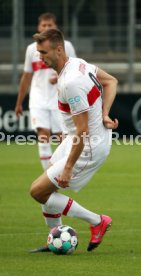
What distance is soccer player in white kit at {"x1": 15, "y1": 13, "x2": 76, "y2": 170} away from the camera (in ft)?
45.6

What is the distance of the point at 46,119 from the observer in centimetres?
1416

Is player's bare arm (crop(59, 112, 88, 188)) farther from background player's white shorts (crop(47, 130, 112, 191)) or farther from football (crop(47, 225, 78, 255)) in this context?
football (crop(47, 225, 78, 255))

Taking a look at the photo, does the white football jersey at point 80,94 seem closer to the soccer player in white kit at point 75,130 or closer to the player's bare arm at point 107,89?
the soccer player in white kit at point 75,130

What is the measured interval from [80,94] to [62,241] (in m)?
1.38

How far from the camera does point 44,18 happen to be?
518 inches

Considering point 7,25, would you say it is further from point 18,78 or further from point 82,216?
point 82,216

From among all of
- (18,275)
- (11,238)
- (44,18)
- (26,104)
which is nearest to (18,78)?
(26,104)

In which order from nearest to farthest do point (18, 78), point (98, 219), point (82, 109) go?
point (82, 109), point (98, 219), point (18, 78)

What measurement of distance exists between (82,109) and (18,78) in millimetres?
14192

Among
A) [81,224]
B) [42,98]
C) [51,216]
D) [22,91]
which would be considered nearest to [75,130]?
[51,216]

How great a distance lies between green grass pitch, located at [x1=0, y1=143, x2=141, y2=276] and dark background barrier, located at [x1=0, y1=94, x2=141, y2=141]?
2.96 metres

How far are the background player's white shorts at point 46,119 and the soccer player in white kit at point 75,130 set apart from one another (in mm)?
5192

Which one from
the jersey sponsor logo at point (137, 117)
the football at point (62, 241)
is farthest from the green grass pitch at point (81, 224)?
the jersey sponsor logo at point (137, 117)

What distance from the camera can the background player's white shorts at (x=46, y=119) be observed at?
1408 centimetres
